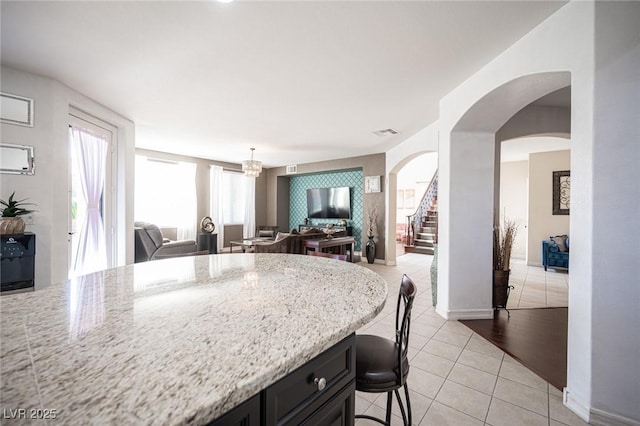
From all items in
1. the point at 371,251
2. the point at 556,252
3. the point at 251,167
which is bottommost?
the point at 371,251

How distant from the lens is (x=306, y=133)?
4.96m

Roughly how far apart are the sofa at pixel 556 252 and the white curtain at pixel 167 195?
7.91 meters

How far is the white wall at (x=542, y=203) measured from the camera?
5879mm

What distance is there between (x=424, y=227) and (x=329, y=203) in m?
3.21

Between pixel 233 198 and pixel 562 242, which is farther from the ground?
pixel 233 198

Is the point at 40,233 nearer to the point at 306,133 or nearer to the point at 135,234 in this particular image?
the point at 135,234

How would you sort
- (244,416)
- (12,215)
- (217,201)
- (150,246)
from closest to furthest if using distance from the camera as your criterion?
(244,416) < (12,215) < (150,246) < (217,201)

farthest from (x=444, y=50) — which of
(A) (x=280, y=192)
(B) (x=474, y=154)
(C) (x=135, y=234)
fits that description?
(A) (x=280, y=192)

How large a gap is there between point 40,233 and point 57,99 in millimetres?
1415

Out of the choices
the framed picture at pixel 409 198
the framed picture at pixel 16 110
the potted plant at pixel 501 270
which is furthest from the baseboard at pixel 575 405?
the framed picture at pixel 409 198

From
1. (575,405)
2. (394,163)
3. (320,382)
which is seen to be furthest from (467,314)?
(394,163)

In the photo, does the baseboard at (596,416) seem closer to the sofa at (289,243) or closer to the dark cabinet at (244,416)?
the dark cabinet at (244,416)

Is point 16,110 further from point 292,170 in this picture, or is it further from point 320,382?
point 292,170

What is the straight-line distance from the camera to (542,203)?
604 cm
